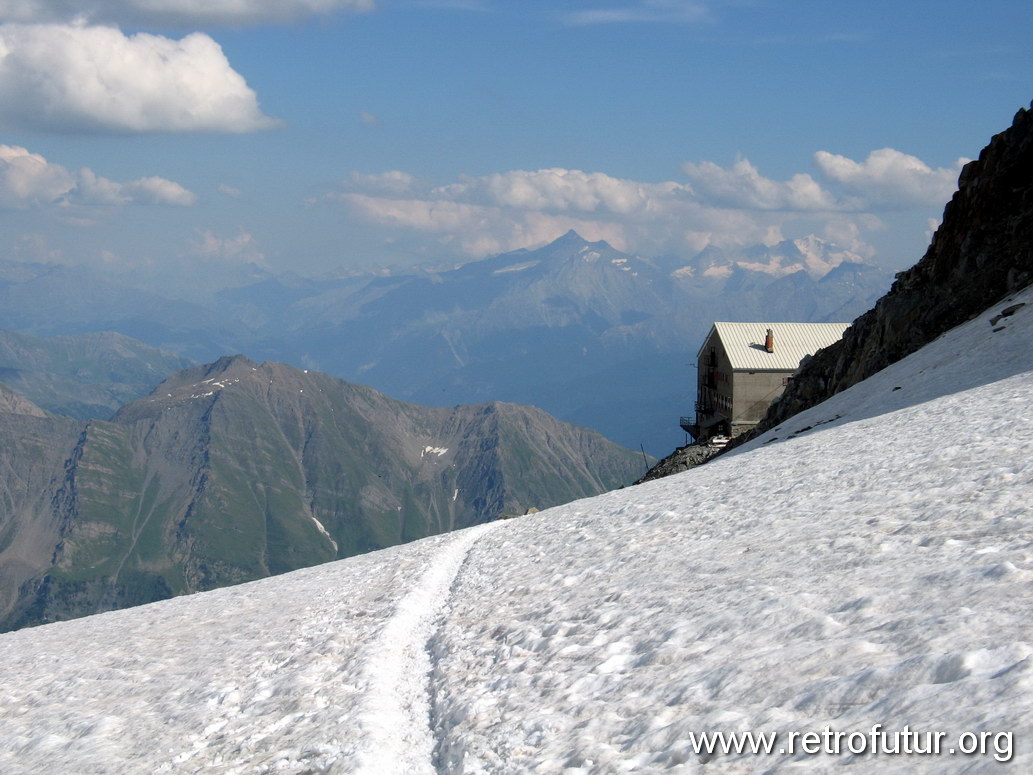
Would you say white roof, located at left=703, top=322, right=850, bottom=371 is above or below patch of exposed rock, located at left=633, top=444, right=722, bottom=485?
above

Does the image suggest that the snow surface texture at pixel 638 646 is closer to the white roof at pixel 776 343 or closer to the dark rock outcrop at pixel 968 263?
the dark rock outcrop at pixel 968 263

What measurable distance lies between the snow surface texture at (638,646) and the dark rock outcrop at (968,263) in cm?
1450

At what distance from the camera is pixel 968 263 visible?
132 ft

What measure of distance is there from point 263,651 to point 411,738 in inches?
283

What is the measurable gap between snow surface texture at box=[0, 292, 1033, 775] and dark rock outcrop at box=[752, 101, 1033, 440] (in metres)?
14.5

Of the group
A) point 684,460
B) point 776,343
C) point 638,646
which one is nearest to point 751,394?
point 776,343

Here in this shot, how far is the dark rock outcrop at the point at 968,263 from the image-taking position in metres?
38.3

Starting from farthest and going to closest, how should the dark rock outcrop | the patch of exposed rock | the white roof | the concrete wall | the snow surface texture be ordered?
the white roof < the concrete wall < the patch of exposed rock < the dark rock outcrop < the snow surface texture

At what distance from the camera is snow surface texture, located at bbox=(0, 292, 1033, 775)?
9328 mm

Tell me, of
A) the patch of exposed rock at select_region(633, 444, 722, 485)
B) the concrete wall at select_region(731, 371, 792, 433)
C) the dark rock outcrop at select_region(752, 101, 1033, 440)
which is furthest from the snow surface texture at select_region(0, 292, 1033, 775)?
the concrete wall at select_region(731, 371, 792, 433)

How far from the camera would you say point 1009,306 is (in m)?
34.6

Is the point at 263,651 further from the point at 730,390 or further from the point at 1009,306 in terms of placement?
the point at 730,390

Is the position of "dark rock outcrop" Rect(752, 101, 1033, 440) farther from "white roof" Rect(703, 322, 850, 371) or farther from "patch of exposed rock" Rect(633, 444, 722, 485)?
"white roof" Rect(703, 322, 850, 371)

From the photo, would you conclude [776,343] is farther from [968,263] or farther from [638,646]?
[638,646]
